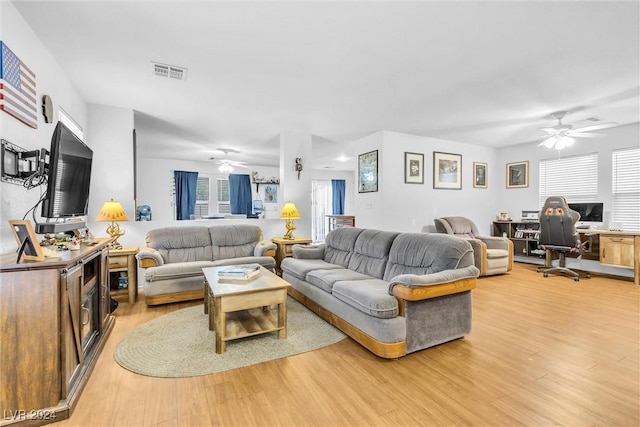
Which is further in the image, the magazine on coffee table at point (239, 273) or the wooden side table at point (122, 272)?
the wooden side table at point (122, 272)

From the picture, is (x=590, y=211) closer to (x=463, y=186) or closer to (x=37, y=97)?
(x=463, y=186)

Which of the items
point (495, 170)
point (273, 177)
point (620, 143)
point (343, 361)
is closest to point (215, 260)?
point (343, 361)

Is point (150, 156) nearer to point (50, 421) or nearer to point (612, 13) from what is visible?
point (50, 421)

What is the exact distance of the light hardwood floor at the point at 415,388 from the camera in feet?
5.39

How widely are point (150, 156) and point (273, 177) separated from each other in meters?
3.42

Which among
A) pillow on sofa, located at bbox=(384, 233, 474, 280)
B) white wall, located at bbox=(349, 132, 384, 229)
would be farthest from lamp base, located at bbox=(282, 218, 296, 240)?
pillow on sofa, located at bbox=(384, 233, 474, 280)

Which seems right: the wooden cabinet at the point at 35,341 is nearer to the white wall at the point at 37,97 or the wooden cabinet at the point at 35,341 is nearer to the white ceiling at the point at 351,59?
the white wall at the point at 37,97

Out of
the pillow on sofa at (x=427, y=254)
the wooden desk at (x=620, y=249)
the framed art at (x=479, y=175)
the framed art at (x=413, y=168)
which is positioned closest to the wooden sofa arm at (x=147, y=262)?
the pillow on sofa at (x=427, y=254)

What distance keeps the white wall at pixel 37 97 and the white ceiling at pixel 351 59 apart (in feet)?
0.32

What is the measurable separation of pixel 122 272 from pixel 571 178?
25.5 feet

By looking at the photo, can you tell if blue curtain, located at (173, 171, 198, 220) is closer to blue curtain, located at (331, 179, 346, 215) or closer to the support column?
the support column

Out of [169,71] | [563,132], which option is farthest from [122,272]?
[563,132]

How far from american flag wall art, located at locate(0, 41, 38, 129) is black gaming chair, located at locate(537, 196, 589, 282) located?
21.9 ft

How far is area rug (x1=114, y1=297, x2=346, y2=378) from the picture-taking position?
7.17ft
